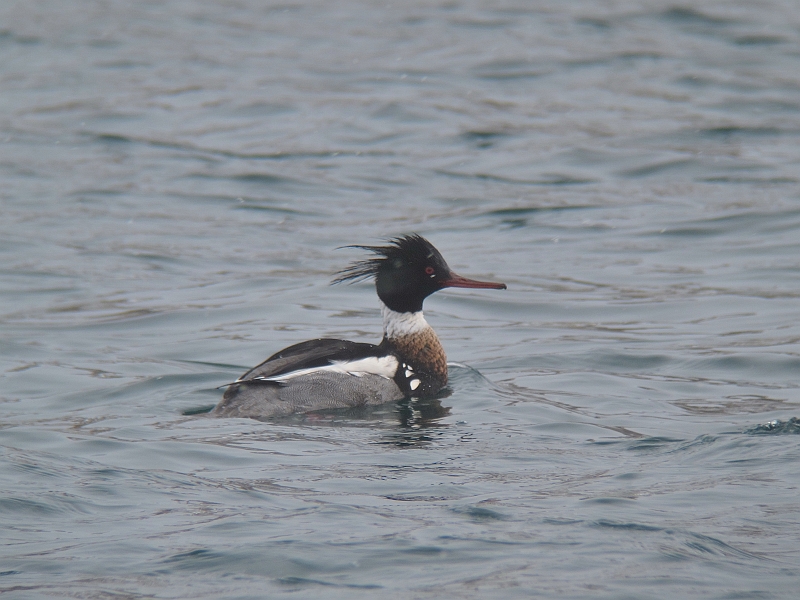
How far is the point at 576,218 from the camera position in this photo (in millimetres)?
14562

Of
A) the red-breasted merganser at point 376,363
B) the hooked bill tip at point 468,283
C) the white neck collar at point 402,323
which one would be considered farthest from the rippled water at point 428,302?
the hooked bill tip at point 468,283

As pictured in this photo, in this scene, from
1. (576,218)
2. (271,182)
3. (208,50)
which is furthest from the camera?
Answer: (208,50)

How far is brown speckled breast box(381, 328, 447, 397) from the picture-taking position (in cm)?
834

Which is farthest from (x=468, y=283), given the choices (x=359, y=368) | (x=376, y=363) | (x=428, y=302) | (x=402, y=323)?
(x=428, y=302)

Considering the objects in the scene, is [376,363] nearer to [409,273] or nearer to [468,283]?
[409,273]

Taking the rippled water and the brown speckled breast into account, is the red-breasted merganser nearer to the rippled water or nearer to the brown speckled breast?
the brown speckled breast

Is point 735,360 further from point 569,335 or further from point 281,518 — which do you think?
point 281,518

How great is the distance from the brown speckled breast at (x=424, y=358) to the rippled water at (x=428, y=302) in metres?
0.22

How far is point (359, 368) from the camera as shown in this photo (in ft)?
26.1

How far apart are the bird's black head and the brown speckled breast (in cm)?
23

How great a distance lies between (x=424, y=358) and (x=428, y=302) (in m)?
3.26

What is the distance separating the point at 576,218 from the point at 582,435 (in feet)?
25.6

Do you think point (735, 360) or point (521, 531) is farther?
point (735, 360)

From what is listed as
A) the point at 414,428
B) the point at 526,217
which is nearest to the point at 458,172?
the point at 526,217
